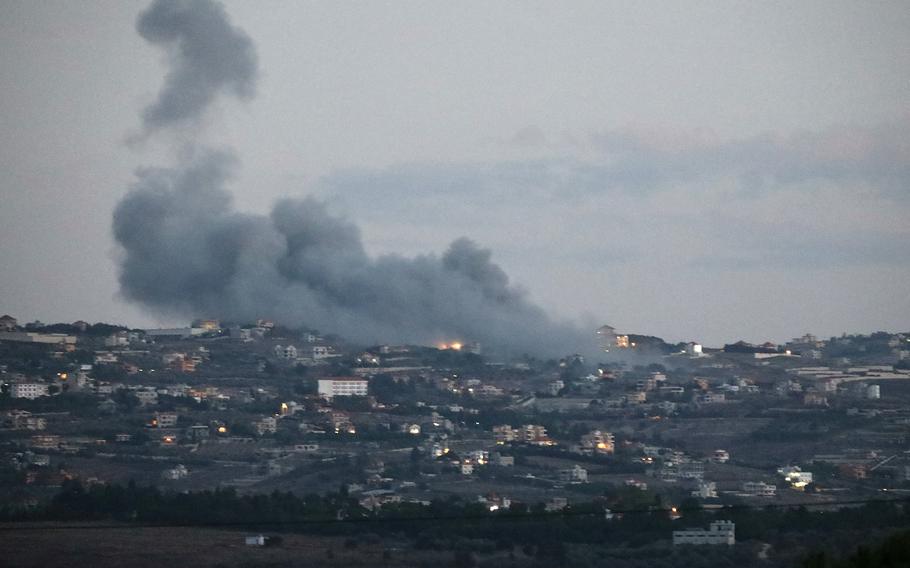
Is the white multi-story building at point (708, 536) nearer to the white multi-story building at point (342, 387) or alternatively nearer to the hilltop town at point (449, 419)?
the hilltop town at point (449, 419)

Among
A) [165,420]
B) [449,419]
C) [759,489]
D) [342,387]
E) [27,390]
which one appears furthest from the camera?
[342,387]

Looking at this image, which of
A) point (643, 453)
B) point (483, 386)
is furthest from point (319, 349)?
point (643, 453)

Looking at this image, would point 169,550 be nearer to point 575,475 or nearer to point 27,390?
point 575,475

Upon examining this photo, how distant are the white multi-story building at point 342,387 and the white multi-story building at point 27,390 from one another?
14.2 meters

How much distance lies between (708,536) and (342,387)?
43043mm

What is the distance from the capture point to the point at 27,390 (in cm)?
8356

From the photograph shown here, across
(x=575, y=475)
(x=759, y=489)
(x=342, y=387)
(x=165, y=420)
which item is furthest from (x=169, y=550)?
(x=342, y=387)

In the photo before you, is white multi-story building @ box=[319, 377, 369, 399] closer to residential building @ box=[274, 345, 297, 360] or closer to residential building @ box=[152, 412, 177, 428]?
residential building @ box=[274, 345, 297, 360]

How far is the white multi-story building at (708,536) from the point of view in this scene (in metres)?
51.2

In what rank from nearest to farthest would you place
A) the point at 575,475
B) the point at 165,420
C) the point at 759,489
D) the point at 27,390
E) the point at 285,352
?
the point at 759,489 → the point at 575,475 → the point at 165,420 → the point at 27,390 → the point at 285,352

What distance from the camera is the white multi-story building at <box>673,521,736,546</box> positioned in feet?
168

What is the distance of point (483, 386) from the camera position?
318ft

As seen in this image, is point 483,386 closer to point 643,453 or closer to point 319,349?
point 319,349

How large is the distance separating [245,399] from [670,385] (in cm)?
2476
